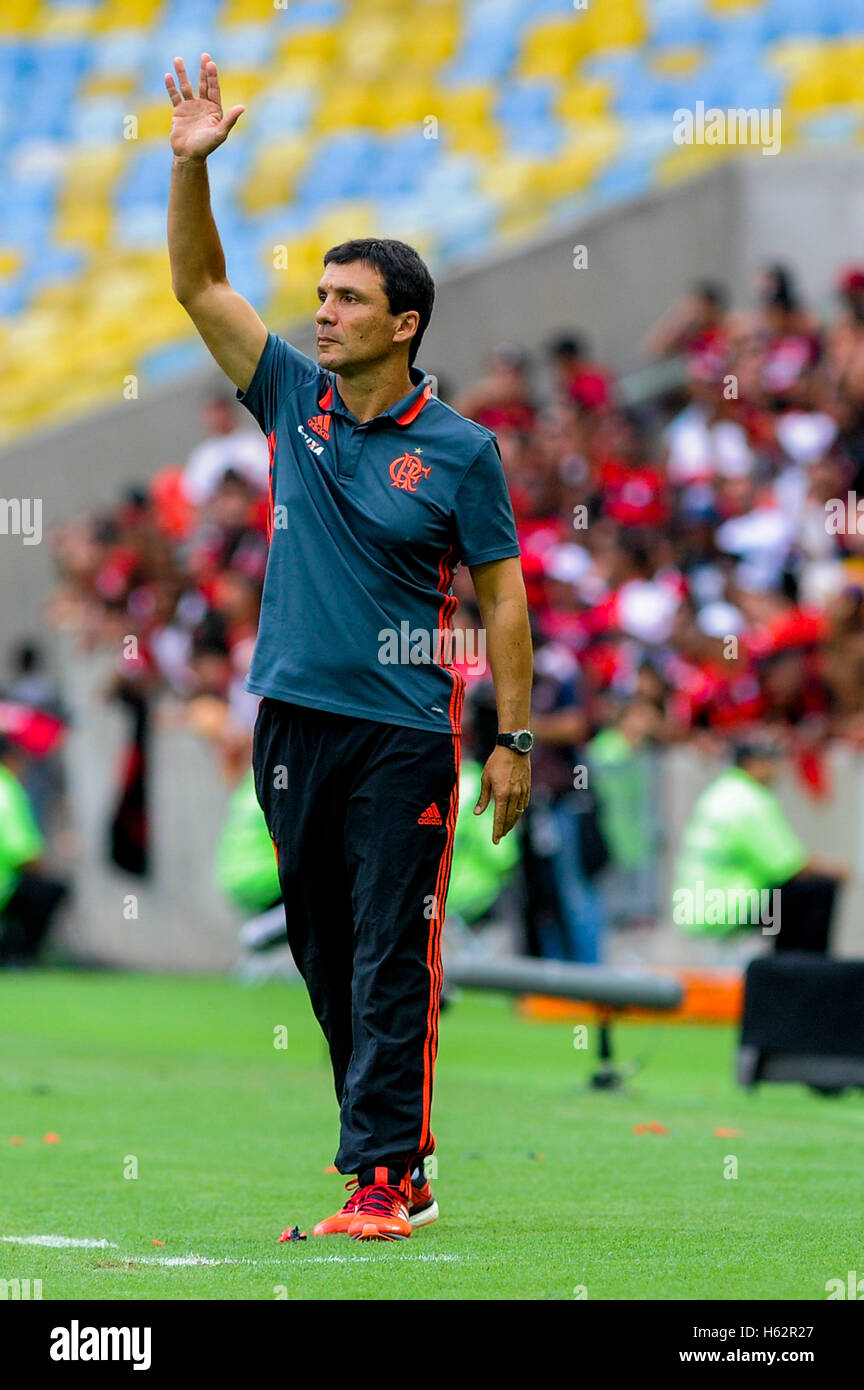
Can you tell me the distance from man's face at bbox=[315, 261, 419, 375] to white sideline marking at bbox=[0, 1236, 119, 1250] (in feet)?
→ 7.08

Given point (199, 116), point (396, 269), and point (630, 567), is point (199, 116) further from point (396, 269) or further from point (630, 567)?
point (630, 567)

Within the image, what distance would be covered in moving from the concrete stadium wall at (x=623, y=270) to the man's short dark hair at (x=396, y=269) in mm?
14543

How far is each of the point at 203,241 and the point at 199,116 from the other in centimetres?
32

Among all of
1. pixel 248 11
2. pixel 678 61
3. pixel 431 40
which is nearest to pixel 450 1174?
pixel 678 61

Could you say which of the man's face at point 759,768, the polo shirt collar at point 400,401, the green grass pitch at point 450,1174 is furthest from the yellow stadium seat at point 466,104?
the polo shirt collar at point 400,401

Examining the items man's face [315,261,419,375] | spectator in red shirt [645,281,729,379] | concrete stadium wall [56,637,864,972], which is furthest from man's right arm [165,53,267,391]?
spectator in red shirt [645,281,729,379]

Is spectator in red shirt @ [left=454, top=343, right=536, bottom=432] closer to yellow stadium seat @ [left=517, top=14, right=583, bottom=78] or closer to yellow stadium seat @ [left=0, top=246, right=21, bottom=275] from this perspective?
yellow stadium seat @ [left=517, top=14, right=583, bottom=78]

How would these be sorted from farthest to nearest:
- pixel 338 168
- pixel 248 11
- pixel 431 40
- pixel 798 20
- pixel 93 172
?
1. pixel 248 11
2. pixel 93 172
3. pixel 431 40
4. pixel 338 168
5. pixel 798 20

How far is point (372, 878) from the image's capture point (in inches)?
227

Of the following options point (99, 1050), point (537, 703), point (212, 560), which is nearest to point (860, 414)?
point (537, 703)

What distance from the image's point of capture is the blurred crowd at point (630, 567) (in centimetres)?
1452

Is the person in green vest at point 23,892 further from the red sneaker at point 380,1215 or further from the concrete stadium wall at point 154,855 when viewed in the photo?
the red sneaker at point 380,1215
